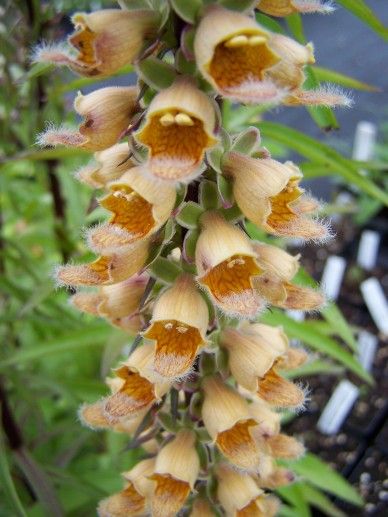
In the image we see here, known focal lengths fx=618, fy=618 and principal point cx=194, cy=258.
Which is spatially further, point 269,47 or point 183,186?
point 183,186

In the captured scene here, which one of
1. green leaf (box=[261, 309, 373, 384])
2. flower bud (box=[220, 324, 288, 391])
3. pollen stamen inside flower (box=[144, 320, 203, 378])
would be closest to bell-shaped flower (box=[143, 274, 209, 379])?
pollen stamen inside flower (box=[144, 320, 203, 378])

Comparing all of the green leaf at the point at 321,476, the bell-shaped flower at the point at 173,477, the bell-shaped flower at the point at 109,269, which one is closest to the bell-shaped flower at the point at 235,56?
the bell-shaped flower at the point at 109,269

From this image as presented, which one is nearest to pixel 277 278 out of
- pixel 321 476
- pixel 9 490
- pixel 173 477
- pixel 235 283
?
pixel 235 283

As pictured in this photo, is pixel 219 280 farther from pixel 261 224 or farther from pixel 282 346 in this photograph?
pixel 282 346

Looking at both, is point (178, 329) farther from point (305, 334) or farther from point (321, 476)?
point (321, 476)

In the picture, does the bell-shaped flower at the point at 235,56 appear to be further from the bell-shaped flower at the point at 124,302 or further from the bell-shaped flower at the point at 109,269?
the bell-shaped flower at the point at 124,302

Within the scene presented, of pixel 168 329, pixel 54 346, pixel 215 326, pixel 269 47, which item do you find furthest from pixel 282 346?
pixel 54 346
